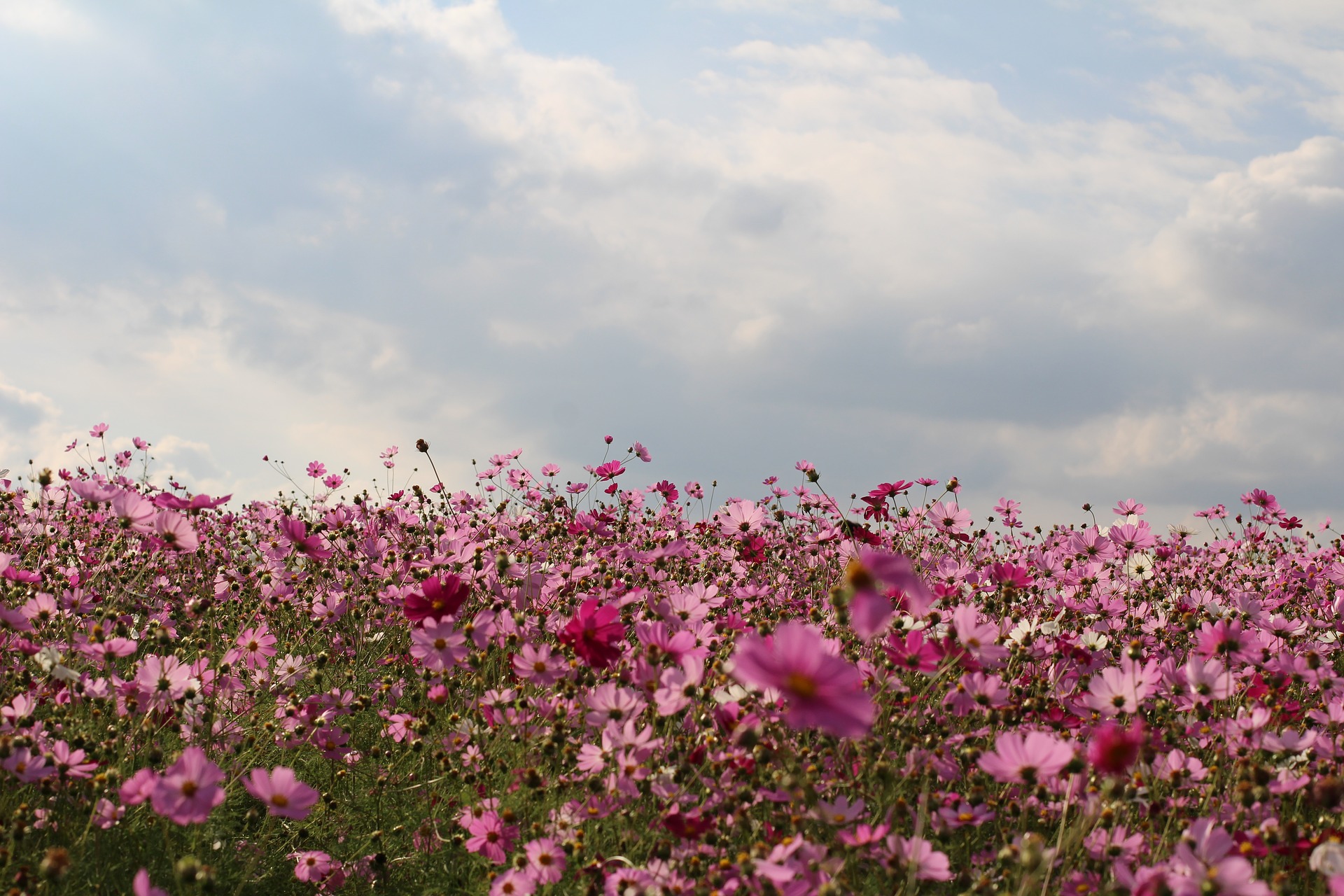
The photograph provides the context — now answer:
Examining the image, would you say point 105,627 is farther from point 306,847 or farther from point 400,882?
point 400,882

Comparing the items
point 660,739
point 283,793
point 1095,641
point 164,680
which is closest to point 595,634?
point 660,739

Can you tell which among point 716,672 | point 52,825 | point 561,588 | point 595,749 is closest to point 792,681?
point 595,749

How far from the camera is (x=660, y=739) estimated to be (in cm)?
197

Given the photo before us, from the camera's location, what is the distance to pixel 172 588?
4180mm

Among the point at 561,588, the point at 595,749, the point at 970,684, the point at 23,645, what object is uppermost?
the point at 561,588

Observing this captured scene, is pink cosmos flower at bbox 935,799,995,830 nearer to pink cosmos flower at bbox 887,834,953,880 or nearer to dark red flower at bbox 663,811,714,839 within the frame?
pink cosmos flower at bbox 887,834,953,880

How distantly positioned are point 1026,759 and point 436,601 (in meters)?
1.36

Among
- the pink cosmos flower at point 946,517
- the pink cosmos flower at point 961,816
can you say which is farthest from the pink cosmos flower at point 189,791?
the pink cosmos flower at point 946,517

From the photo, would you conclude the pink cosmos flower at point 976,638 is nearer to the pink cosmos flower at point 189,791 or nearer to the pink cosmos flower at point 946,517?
the pink cosmos flower at point 189,791

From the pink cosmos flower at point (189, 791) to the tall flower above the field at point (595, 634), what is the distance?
2.37ft

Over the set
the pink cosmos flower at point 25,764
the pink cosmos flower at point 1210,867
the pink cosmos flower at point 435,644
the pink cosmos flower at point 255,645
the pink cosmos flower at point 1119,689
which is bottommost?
the pink cosmos flower at point 1210,867

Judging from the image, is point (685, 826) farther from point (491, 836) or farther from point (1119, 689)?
point (1119, 689)

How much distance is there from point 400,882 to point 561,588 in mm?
1103

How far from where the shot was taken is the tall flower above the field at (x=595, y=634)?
2018 mm
